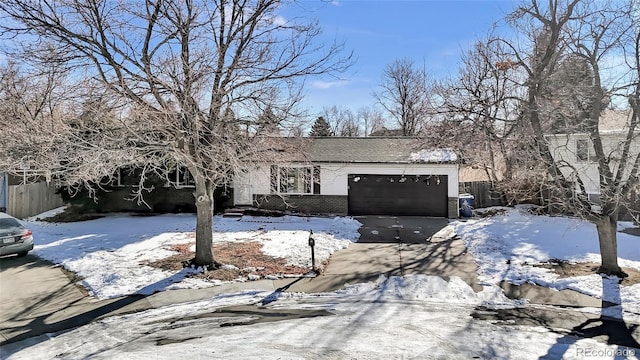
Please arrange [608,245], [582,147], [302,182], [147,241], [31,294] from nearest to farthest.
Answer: [31,294]
[608,245]
[582,147]
[147,241]
[302,182]

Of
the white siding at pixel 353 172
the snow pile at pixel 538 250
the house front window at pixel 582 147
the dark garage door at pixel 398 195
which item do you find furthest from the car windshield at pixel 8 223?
the house front window at pixel 582 147

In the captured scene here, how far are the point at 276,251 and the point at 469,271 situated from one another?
540cm

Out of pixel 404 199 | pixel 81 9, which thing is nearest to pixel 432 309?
pixel 81 9

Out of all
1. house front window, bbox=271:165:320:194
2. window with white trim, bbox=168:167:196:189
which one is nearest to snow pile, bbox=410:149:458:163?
house front window, bbox=271:165:320:194

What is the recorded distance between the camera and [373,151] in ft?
64.3

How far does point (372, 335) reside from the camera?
5.46 metres

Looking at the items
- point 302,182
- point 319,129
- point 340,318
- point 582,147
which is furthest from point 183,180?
point 582,147

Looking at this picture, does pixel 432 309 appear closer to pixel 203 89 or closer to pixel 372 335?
pixel 372 335

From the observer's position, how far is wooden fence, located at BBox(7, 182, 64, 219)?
54.8 feet

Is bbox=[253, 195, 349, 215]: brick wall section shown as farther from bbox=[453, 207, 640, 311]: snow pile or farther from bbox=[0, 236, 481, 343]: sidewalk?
bbox=[0, 236, 481, 343]: sidewalk

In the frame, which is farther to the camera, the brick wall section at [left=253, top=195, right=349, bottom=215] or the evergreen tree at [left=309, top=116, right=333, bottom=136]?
the evergreen tree at [left=309, top=116, right=333, bottom=136]

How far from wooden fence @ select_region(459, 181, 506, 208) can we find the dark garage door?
478cm

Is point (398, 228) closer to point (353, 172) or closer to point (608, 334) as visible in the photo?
point (353, 172)

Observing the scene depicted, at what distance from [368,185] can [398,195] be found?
1.56 meters
